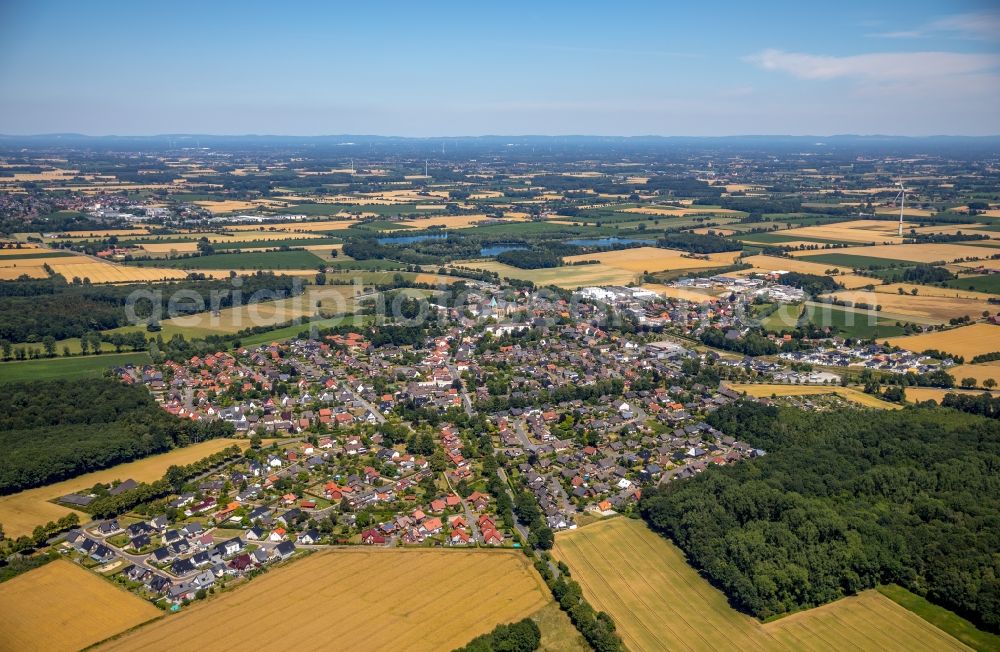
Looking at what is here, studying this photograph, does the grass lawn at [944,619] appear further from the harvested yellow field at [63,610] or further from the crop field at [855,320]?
the crop field at [855,320]

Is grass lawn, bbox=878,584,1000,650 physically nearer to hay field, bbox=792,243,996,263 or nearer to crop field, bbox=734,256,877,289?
crop field, bbox=734,256,877,289

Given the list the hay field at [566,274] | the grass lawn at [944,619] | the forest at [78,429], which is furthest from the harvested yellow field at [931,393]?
the forest at [78,429]

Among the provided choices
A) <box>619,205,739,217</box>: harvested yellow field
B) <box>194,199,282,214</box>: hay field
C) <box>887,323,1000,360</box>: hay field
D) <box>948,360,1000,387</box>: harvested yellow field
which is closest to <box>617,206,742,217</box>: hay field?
<box>619,205,739,217</box>: harvested yellow field

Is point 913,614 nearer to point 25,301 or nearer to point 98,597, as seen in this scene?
point 98,597

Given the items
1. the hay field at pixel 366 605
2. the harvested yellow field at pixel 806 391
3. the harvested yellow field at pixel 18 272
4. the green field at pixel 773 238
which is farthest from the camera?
the green field at pixel 773 238

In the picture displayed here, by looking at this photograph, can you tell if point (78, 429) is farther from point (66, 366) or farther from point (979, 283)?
point (979, 283)

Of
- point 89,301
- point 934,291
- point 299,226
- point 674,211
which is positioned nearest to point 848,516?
point 934,291

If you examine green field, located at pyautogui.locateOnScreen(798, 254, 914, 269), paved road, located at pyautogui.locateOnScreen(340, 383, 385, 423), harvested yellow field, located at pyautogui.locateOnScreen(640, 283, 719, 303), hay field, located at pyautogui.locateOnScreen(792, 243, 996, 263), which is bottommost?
paved road, located at pyautogui.locateOnScreen(340, 383, 385, 423)
